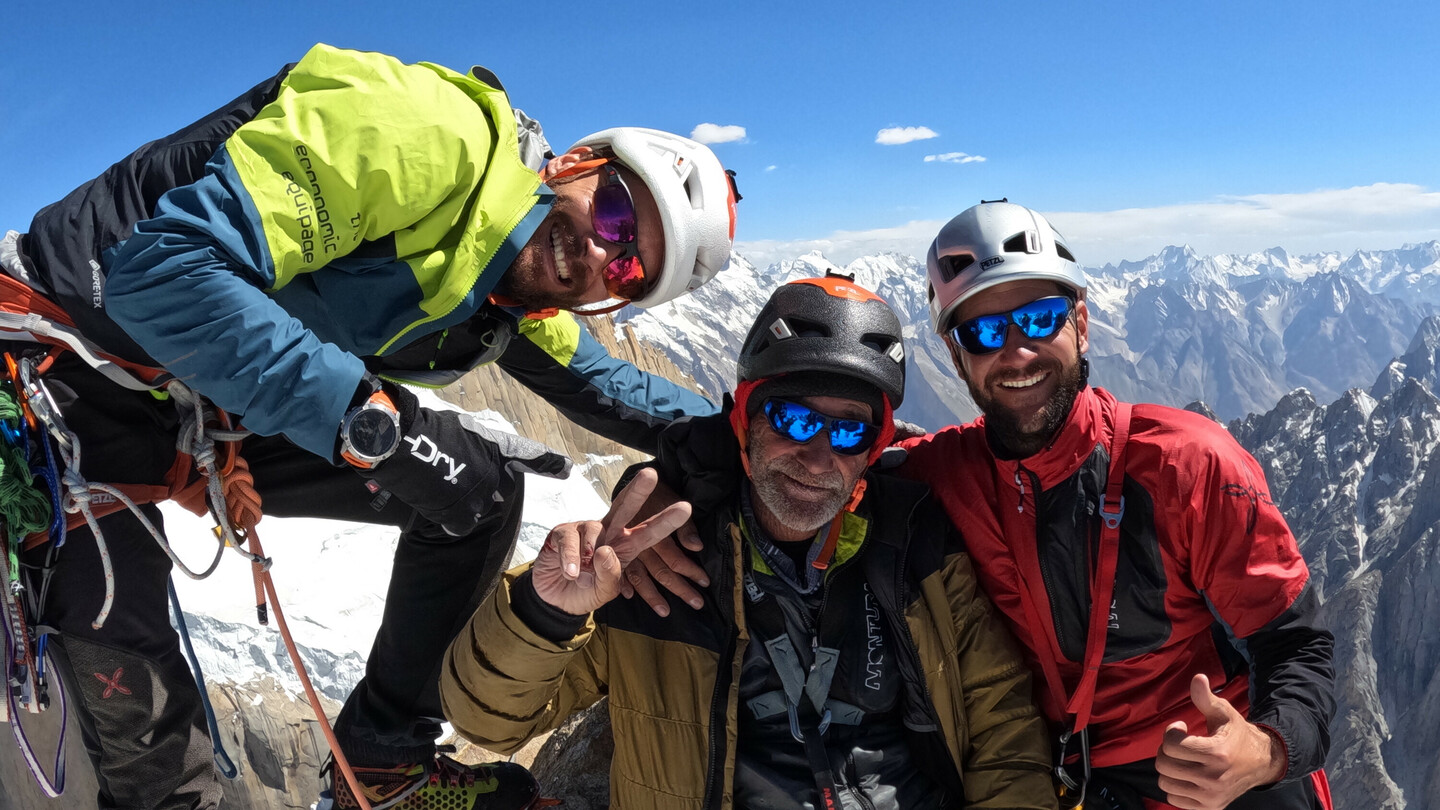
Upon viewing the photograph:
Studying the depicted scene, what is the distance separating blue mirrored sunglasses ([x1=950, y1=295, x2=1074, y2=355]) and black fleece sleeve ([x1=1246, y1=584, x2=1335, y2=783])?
6.82ft

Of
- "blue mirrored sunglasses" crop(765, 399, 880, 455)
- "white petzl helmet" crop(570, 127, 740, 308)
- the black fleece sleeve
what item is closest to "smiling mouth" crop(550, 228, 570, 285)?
"white petzl helmet" crop(570, 127, 740, 308)

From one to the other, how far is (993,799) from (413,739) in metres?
3.46

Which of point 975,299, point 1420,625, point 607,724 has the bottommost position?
point 1420,625

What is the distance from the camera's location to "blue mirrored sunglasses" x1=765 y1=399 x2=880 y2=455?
17.1ft

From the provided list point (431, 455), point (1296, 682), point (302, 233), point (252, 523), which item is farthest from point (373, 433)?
point (1296, 682)

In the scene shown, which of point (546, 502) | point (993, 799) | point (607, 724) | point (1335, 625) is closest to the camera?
point (993, 799)

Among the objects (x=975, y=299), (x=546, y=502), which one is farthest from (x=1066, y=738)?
(x=546, y=502)

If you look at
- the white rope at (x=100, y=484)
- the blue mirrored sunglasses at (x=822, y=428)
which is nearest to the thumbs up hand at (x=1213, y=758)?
the blue mirrored sunglasses at (x=822, y=428)

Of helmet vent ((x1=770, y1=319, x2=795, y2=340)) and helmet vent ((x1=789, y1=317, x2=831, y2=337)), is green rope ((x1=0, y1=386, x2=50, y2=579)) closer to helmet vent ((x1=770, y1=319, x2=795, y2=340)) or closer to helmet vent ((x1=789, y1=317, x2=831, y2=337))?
helmet vent ((x1=770, y1=319, x2=795, y2=340))

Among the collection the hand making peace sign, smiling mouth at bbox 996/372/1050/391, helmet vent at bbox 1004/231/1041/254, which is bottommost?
the hand making peace sign

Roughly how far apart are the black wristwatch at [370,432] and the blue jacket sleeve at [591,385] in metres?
2.69

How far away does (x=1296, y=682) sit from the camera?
4.59 m

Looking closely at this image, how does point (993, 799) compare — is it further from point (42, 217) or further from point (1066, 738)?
point (42, 217)

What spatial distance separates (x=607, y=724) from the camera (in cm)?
677
